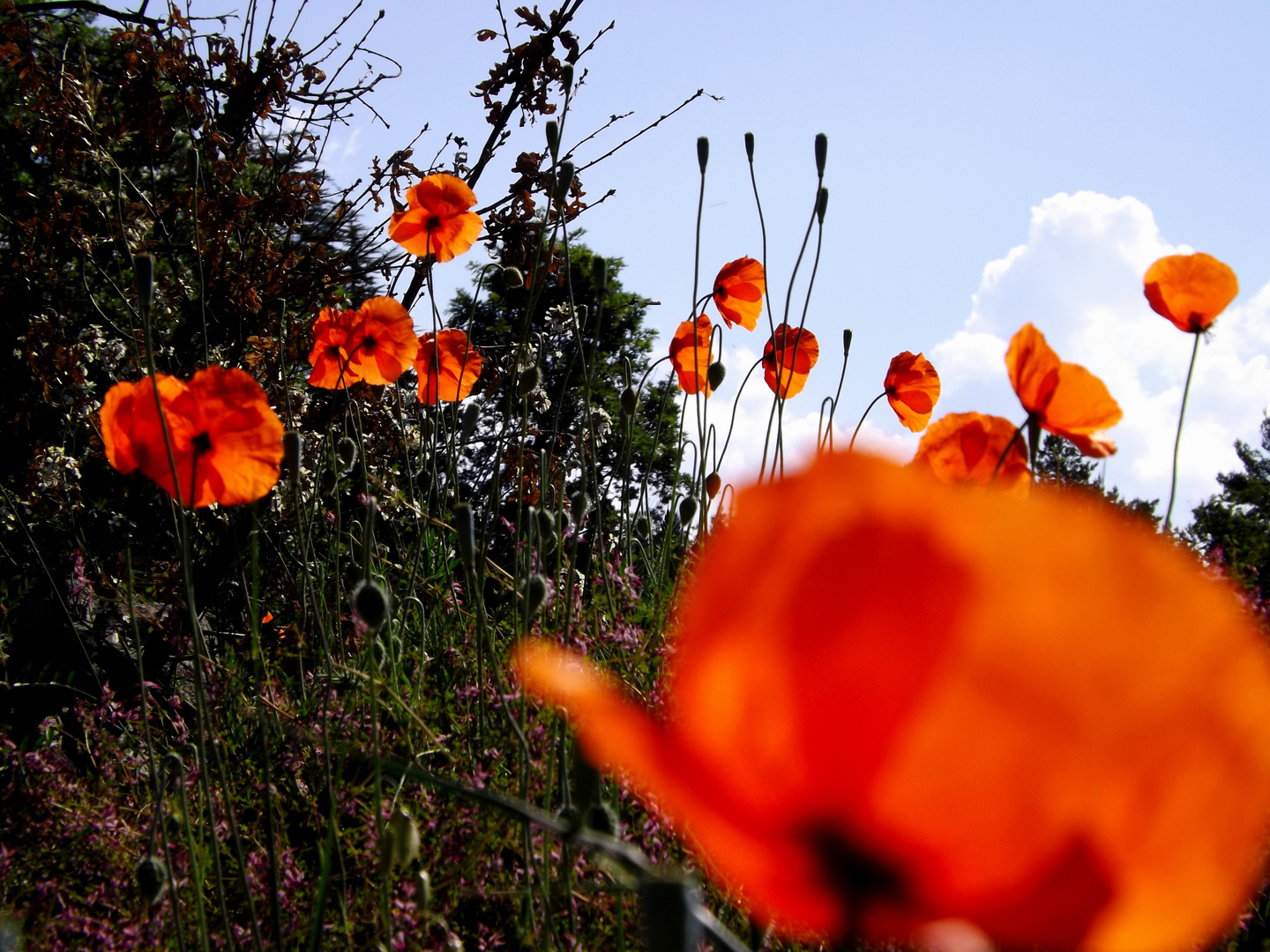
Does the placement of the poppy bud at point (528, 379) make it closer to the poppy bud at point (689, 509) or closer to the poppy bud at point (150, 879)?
the poppy bud at point (689, 509)

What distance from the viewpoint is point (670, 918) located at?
332mm

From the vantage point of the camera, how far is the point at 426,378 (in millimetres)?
3006

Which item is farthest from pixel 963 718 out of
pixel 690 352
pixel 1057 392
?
pixel 690 352

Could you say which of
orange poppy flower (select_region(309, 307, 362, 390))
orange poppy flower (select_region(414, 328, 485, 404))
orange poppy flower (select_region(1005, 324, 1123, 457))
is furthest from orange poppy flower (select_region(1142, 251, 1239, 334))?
orange poppy flower (select_region(309, 307, 362, 390))

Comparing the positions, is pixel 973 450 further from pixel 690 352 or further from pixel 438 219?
pixel 438 219

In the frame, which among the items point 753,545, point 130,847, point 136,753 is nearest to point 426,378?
point 136,753

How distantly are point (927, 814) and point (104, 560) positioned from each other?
4434 millimetres

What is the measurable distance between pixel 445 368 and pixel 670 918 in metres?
2.95

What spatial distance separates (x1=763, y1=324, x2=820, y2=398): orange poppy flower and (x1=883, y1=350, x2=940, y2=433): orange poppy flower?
0.98 ft

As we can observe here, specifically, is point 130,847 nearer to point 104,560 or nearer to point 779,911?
point 779,911

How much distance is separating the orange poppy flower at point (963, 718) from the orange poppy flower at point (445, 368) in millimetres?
2641

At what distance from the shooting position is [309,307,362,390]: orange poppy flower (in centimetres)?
296

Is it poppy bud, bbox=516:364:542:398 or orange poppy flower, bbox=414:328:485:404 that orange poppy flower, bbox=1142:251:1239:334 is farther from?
orange poppy flower, bbox=414:328:485:404

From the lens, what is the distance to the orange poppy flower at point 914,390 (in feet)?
10.2
